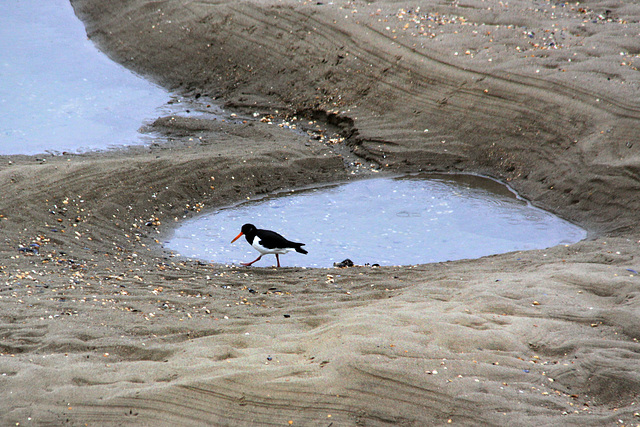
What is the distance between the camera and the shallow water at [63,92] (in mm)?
11188

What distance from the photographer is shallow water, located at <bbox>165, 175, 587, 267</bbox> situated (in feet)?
25.8

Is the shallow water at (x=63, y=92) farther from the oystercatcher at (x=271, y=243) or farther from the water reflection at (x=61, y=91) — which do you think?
the oystercatcher at (x=271, y=243)

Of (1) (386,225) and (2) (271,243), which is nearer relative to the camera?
(2) (271,243)

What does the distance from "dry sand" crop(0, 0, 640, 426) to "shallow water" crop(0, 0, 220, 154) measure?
0.69 meters

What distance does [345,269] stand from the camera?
7.12m

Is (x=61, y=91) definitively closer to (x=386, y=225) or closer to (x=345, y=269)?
(x=386, y=225)

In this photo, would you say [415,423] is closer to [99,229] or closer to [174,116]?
[99,229]

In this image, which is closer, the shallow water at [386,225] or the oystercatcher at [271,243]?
the oystercatcher at [271,243]

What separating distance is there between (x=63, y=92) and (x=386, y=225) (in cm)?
860

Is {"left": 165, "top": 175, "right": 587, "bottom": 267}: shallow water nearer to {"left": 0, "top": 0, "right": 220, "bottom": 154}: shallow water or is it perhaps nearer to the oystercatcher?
the oystercatcher

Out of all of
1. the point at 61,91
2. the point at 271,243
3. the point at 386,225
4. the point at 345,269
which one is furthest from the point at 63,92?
the point at 345,269

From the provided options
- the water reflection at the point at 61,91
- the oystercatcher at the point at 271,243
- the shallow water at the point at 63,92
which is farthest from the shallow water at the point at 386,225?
the water reflection at the point at 61,91

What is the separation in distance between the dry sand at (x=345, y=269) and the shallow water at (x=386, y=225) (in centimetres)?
40

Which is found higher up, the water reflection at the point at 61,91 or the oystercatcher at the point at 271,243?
the water reflection at the point at 61,91
